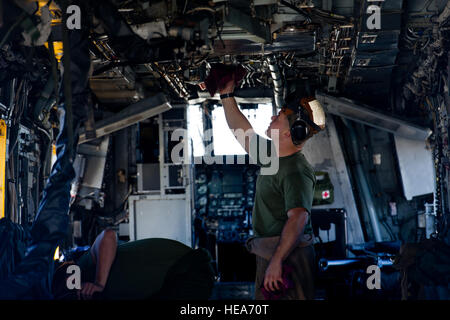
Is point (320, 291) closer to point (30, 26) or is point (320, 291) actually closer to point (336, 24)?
point (336, 24)

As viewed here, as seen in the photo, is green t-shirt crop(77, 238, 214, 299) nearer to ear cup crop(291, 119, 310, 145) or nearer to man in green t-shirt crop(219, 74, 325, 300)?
man in green t-shirt crop(219, 74, 325, 300)

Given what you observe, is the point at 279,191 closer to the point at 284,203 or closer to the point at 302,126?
the point at 284,203

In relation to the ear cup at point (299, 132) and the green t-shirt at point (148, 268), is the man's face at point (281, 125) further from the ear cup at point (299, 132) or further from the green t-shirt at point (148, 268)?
the green t-shirt at point (148, 268)

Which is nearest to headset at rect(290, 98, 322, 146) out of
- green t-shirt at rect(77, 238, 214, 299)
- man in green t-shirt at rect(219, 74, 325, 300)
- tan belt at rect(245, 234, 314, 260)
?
man in green t-shirt at rect(219, 74, 325, 300)

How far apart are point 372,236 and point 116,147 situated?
213 inches

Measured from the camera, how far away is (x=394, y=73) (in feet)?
26.2

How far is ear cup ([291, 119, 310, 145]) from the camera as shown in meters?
2.99

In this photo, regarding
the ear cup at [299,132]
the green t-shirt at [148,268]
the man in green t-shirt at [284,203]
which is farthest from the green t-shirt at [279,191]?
the green t-shirt at [148,268]

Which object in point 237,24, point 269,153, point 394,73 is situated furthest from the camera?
point 394,73

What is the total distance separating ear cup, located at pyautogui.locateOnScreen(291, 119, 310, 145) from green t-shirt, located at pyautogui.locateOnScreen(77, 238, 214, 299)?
109 cm

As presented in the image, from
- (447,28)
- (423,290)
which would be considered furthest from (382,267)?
(447,28)

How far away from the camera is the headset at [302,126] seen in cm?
300

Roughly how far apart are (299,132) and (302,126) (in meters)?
0.04
